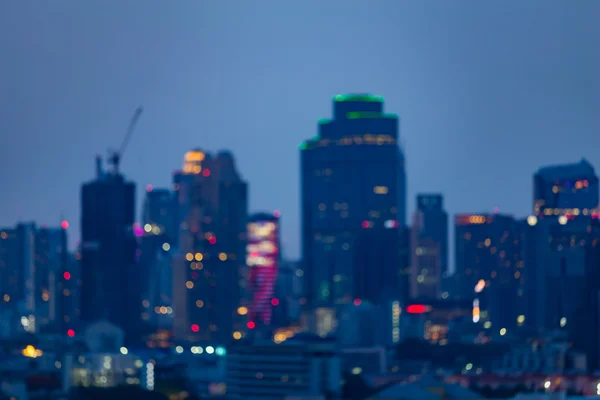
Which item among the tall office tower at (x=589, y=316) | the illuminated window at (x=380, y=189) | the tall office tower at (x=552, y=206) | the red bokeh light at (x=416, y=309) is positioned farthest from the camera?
the illuminated window at (x=380, y=189)

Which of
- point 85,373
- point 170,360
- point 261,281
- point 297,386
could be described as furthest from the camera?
point 261,281

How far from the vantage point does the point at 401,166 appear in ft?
544

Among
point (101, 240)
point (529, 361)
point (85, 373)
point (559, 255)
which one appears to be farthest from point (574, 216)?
point (85, 373)

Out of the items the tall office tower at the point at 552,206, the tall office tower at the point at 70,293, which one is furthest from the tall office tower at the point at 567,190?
the tall office tower at the point at 70,293

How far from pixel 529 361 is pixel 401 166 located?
73142 millimetres

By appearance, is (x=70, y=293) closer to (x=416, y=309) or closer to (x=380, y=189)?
(x=416, y=309)

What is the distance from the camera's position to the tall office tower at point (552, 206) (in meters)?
125

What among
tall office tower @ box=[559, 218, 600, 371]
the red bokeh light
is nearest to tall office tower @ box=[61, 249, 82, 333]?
the red bokeh light

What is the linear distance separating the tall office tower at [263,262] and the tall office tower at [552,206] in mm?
20675

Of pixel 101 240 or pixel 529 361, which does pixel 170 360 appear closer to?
pixel 529 361

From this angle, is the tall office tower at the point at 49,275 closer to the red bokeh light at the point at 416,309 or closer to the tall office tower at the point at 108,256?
the tall office tower at the point at 108,256

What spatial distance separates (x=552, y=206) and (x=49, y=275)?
36.2 meters

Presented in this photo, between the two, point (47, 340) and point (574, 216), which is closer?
point (47, 340)

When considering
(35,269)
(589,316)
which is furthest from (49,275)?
(589,316)
